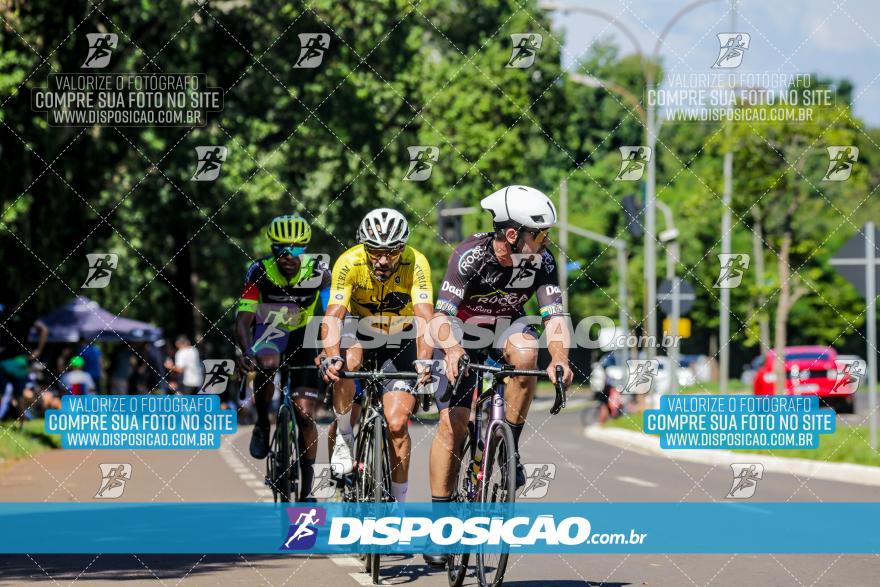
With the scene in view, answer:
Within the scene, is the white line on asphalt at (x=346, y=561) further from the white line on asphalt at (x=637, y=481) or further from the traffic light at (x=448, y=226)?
the traffic light at (x=448, y=226)

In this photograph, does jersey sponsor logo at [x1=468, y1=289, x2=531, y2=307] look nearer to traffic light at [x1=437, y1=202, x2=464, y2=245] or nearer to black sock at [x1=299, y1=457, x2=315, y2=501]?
black sock at [x1=299, y1=457, x2=315, y2=501]

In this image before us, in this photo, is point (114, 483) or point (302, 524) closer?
point (302, 524)

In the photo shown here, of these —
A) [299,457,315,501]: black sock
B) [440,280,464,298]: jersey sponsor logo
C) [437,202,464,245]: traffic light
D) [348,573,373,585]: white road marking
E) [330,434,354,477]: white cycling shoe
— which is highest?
[437,202,464,245]: traffic light

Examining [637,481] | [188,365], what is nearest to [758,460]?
[637,481]

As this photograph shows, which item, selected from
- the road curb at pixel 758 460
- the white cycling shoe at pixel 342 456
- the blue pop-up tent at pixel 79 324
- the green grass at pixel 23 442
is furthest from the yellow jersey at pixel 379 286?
the blue pop-up tent at pixel 79 324

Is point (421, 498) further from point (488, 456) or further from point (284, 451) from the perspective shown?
point (488, 456)

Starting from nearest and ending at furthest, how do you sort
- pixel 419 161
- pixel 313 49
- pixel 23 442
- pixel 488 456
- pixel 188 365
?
1. pixel 488 456
2. pixel 419 161
3. pixel 23 442
4. pixel 313 49
5. pixel 188 365

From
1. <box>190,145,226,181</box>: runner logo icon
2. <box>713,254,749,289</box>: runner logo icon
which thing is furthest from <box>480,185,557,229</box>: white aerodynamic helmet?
<box>190,145,226,181</box>: runner logo icon

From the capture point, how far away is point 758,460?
19.9 metres

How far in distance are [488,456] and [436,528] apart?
781 mm

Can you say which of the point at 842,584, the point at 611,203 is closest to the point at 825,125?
the point at 842,584

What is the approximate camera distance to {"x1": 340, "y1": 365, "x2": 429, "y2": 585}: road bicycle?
8398mm

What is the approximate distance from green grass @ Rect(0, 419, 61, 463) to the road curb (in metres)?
8.78

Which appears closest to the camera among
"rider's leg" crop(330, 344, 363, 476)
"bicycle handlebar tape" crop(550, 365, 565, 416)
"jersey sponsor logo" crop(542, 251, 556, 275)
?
"bicycle handlebar tape" crop(550, 365, 565, 416)
